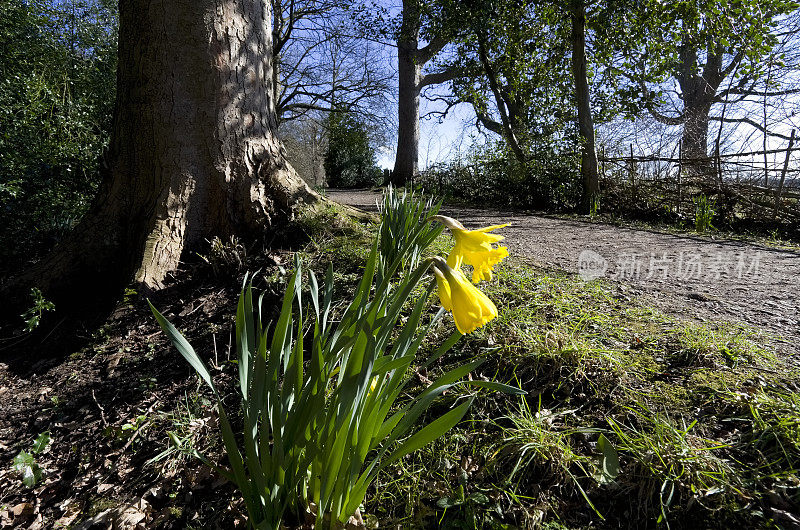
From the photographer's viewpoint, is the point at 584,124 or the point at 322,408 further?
the point at 584,124

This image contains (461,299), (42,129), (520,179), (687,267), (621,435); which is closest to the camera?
(461,299)

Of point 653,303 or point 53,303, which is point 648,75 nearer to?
point 653,303

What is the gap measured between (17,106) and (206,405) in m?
3.62

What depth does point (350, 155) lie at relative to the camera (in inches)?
611

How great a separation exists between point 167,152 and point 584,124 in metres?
6.42

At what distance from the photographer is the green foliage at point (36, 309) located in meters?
2.15

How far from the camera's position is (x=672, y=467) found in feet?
3.89

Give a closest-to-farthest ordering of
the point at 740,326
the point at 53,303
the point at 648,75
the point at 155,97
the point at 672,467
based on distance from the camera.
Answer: the point at 672,467 → the point at 740,326 → the point at 53,303 → the point at 155,97 → the point at 648,75

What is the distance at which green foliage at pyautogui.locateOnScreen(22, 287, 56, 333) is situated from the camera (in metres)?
2.15

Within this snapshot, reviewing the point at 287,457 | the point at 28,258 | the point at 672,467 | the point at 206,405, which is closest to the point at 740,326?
the point at 672,467

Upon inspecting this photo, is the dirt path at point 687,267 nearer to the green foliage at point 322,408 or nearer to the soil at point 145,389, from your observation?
the soil at point 145,389

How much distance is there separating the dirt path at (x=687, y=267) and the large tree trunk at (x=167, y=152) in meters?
1.47

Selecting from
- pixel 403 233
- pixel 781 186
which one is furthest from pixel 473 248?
pixel 781 186

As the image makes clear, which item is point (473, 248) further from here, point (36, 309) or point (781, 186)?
point (781, 186)
